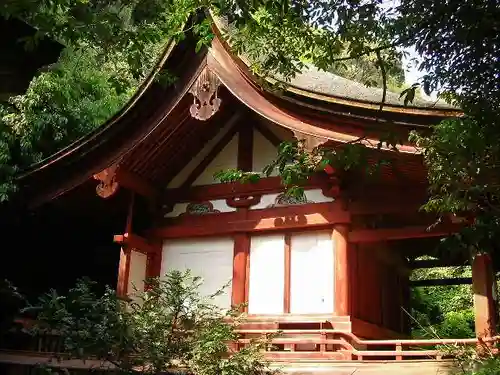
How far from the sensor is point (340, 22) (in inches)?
202

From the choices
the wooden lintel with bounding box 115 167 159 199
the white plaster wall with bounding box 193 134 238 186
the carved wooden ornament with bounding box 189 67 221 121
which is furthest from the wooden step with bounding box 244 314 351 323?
the carved wooden ornament with bounding box 189 67 221 121

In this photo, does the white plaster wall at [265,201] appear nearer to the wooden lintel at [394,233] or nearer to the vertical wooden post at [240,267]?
the vertical wooden post at [240,267]

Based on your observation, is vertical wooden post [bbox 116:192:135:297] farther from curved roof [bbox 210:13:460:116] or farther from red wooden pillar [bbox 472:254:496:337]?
red wooden pillar [bbox 472:254:496:337]

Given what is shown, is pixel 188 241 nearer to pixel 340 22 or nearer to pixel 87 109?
pixel 87 109

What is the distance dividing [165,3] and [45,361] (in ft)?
16.9

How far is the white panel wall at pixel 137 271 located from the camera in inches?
378

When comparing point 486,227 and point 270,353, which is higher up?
point 486,227

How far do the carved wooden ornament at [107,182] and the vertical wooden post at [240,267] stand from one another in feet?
6.42

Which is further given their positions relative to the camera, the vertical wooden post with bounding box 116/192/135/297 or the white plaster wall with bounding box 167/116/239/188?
the white plaster wall with bounding box 167/116/239/188

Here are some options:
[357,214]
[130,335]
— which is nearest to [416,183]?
[357,214]

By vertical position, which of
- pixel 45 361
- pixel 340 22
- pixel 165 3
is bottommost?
pixel 45 361

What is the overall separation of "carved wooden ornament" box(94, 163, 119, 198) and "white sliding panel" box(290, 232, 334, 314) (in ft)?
9.06

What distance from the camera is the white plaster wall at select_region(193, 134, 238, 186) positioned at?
9.90 meters

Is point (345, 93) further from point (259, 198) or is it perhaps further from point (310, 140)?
point (259, 198)
